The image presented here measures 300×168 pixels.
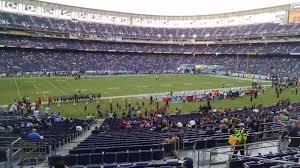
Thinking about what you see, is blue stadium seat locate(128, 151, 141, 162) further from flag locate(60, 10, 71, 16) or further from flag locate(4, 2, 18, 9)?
flag locate(60, 10, 71, 16)

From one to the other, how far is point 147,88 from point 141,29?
222 feet

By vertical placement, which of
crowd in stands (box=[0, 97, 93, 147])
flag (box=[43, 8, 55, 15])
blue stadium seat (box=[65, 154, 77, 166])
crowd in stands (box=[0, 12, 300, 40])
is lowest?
crowd in stands (box=[0, 97, 93, 147])

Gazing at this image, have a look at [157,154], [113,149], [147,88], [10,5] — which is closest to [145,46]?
[10,5]

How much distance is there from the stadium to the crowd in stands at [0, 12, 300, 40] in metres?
0.41

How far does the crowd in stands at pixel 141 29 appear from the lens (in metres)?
90.2

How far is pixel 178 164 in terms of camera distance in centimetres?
1113

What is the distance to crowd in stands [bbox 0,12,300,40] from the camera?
90.2 metres

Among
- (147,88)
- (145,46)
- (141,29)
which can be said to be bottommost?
(147,88)

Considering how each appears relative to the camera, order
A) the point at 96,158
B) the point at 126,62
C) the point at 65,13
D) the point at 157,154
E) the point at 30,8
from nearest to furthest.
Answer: the point at 96,158
the point at 157,154
the point at 126,62
the point at 30,8
the point at 65,13

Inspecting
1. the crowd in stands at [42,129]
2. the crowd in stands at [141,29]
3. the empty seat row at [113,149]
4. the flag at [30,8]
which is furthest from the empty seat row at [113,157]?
the flag at [30,8]

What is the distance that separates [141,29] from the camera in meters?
121

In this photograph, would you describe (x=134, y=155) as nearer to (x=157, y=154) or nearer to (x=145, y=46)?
(x=157, y=154)

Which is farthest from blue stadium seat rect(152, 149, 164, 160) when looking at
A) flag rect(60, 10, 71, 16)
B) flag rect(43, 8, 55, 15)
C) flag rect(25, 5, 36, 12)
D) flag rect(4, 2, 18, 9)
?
flag rect(60, 10, 71, 16)

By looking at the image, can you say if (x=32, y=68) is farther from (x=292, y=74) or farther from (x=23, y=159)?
(x=23, y=159)
